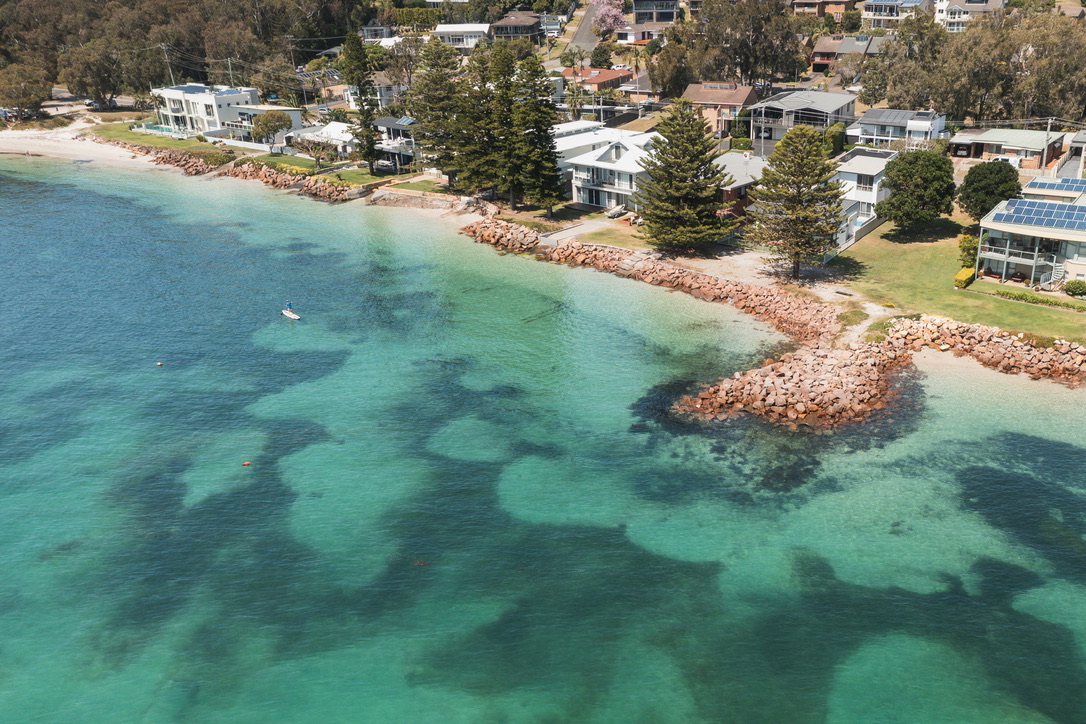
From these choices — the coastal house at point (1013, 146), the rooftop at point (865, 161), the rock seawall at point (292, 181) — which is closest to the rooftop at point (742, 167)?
the rooftop at point (865, 161)

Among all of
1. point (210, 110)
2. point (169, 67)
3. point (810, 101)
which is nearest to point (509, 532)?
point (810, 101)

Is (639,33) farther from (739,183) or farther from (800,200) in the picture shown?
(800,200)

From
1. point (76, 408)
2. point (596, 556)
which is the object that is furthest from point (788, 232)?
point (76, 408)

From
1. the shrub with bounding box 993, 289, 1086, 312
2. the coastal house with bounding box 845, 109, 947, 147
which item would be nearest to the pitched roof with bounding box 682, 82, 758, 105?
the coastal house with bounding box 845, 109, 947, 147

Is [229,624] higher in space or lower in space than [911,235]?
lower

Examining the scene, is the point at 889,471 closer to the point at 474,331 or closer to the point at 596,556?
the point at 596,556

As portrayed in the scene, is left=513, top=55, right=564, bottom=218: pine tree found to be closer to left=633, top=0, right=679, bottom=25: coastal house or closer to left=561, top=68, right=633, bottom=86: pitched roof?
left=561, top=68, right=633, bottom=86: pitched roof
